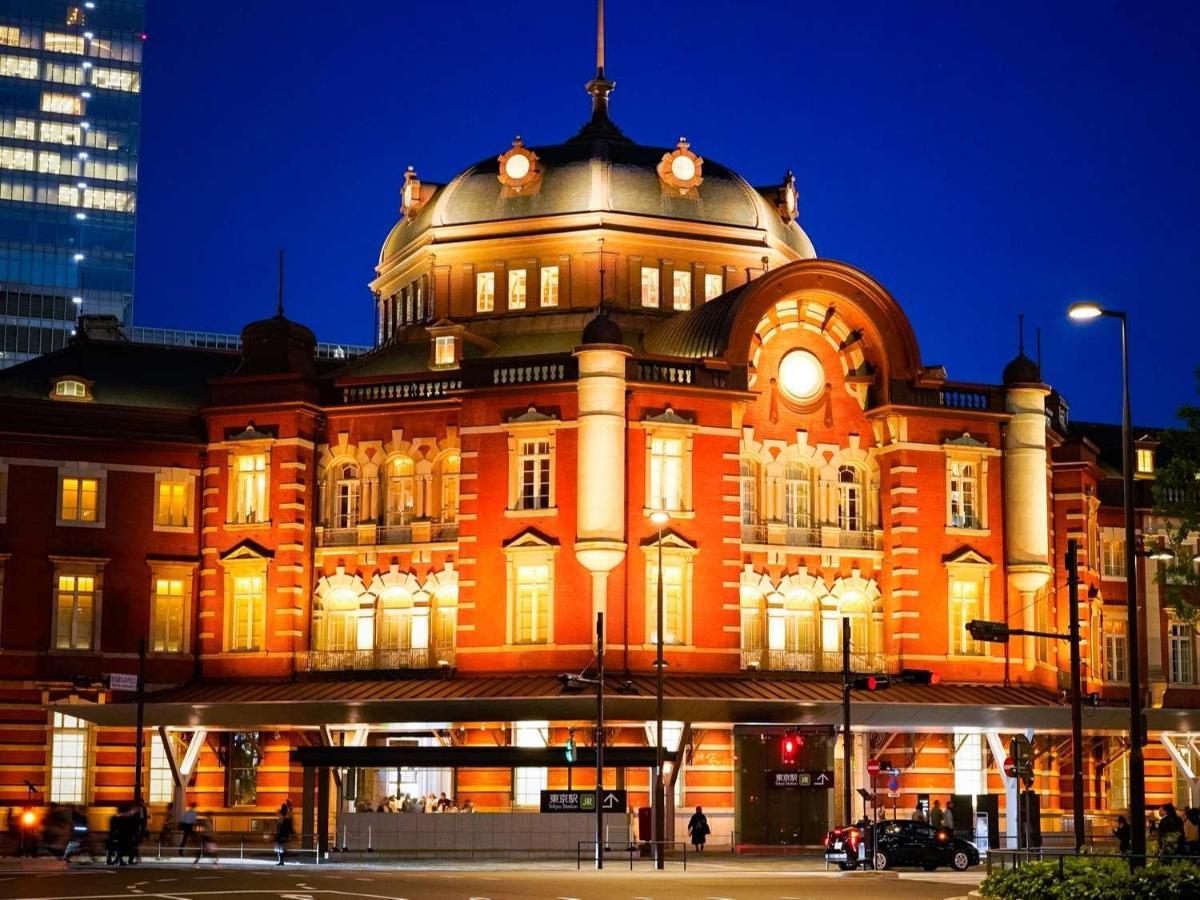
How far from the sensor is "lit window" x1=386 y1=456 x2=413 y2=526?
230ft

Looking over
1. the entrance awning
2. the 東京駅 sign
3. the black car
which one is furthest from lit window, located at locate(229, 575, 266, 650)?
the black car

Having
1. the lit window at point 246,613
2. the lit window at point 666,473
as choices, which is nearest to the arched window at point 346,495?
the lit window at point 246,613

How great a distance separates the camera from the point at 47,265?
150125 millimetres

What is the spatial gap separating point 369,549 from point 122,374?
1270 cm

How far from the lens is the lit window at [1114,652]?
81000mm

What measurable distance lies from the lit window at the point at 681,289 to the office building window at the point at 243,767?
2116 cm

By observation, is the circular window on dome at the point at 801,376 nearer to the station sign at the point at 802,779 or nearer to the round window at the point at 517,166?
the round window at the point at 517,166

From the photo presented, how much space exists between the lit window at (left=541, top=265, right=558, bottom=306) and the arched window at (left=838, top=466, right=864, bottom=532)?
40.1 ft

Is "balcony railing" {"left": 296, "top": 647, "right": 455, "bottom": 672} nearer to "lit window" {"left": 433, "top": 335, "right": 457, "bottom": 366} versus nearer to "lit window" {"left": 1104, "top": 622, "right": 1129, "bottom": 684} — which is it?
"lit window" {"left": 433, "top": 335, "right": 457, "bottom": 366}

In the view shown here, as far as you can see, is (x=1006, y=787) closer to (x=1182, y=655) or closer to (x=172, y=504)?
(x=1182, y=655)

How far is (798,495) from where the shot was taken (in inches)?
2768

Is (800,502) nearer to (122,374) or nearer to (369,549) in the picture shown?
(369,549)

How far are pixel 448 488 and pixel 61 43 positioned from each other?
96292mm

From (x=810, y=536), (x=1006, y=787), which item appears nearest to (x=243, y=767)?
(x=810, y=536)
